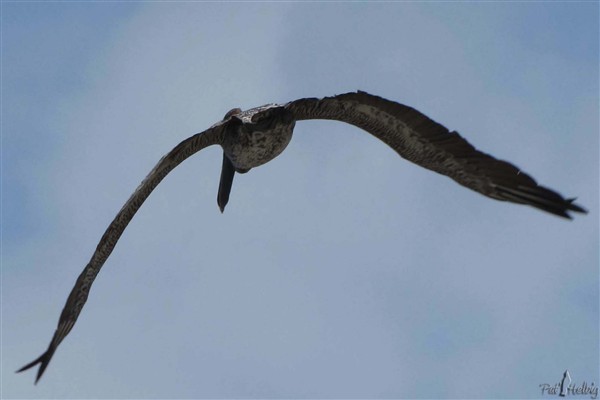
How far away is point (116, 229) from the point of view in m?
16.9

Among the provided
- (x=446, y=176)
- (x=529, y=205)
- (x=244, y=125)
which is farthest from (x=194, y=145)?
(x=529, y=205)

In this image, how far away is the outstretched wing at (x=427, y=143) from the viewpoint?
15.6 metres

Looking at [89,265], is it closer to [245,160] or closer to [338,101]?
[245,160]

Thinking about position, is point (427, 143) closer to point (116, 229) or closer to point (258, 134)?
point (258, 134)

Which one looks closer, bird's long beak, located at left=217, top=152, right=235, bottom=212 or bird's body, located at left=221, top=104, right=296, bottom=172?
bird's body, located at left=221, top=104, right=296, bottom=172

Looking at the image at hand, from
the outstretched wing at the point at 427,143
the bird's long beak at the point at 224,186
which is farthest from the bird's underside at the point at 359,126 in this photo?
the bird's long beak at the point at 224,186

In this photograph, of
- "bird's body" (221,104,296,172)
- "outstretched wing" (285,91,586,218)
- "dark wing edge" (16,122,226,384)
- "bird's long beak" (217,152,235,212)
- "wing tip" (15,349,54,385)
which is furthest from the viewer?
"bird's long beak" (217,152,235,212)

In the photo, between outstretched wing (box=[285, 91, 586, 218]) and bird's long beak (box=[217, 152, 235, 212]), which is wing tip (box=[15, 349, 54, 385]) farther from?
outstretched wing (box=[285, 91, 586, 218])

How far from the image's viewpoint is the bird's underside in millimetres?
15625

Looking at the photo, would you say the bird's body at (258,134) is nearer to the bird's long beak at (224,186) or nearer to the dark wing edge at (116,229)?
the dark wing edge at (116,229)

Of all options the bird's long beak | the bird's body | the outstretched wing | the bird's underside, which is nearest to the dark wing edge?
the bird's underside

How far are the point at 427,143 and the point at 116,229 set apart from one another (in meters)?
4.35

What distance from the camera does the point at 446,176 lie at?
16359 millimetres

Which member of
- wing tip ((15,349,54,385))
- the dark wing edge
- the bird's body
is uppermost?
the bird's body
